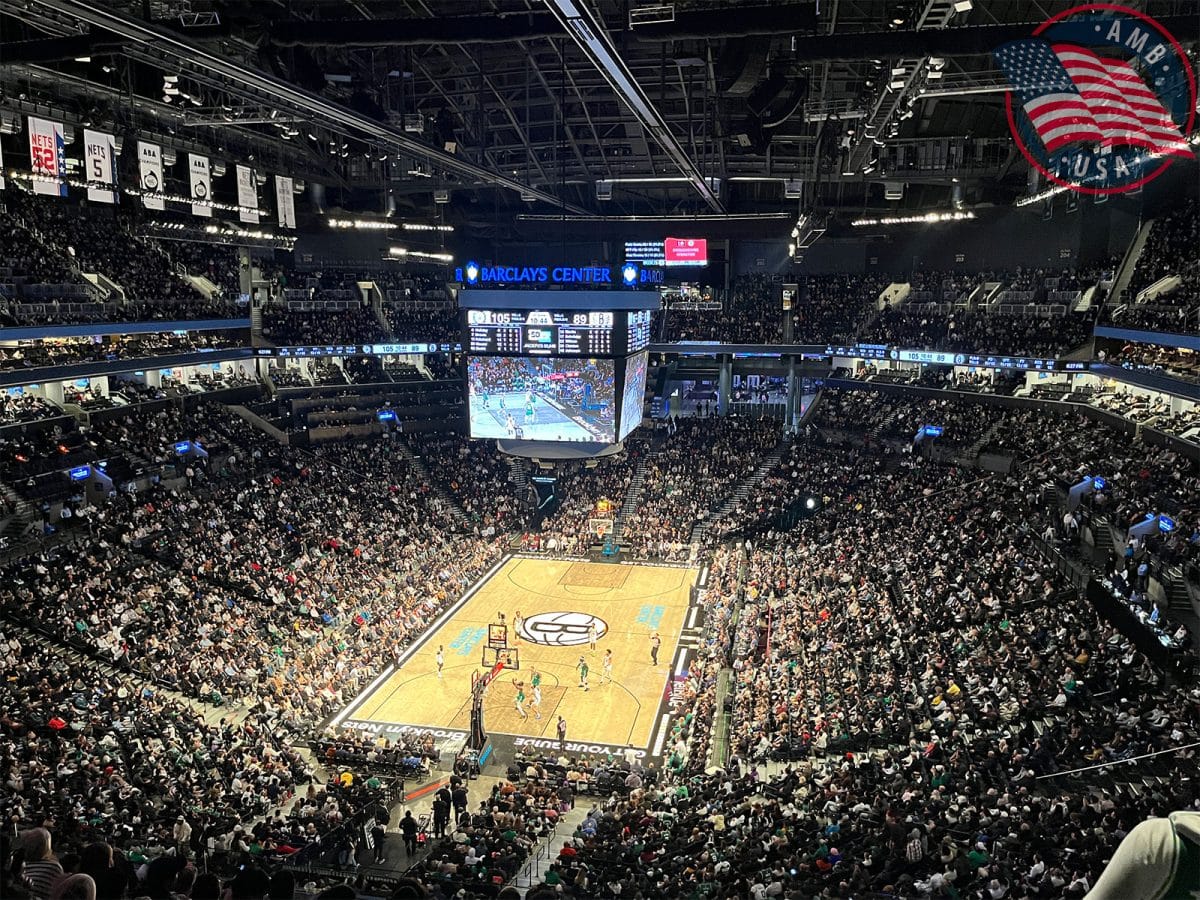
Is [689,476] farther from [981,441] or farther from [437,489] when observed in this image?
[981,441]

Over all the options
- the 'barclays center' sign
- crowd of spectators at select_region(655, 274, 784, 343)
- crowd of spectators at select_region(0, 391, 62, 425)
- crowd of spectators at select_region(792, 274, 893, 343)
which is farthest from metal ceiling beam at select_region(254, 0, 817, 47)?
crowd of spectators at select_region(655, 274, 784, 343)

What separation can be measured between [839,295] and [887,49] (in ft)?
116

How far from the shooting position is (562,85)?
20984 millimetres

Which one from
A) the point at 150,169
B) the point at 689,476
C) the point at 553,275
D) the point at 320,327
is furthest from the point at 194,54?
the point at 320,327

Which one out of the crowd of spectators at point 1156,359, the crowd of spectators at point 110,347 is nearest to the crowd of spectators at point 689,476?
the crowd of spectators at point 1156,359

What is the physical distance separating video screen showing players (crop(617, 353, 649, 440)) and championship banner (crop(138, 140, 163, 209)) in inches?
703

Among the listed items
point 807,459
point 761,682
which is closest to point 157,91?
point 761,682

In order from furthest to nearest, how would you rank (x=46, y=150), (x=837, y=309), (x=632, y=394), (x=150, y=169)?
1. (x=837, y=309)
2. (x=632, y=394)
3. (x=150, y=169)
4. (x=46, y=150)

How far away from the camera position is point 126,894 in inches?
217

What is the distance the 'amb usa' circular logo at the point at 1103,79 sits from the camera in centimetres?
1586

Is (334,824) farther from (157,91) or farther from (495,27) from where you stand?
(157,91)

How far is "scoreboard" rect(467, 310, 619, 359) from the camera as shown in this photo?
32875mm

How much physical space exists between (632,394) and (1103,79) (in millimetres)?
20711

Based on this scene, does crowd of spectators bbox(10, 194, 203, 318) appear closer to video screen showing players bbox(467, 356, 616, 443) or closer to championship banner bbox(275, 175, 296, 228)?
championship banner bbox(275, 175, 296, 228)
